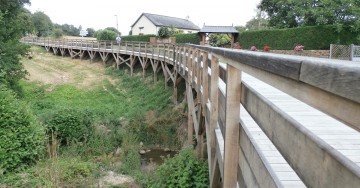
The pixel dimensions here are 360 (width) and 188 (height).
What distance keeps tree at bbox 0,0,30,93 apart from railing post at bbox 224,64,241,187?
38.3ft

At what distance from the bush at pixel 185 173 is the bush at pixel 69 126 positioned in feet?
18.3

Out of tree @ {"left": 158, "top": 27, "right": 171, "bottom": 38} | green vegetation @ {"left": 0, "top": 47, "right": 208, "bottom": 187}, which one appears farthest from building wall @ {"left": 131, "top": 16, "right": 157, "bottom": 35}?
green vegetation @ {"left": 0, "top": 47, "right": 208, "bottom": 187}

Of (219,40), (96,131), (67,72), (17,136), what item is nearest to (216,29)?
(219,40)

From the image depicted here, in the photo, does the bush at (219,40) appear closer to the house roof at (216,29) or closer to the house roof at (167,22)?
the house roof at (216,29)

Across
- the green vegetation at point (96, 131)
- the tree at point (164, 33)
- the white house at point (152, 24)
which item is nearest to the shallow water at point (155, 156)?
the green vegetation at point (96, 131)

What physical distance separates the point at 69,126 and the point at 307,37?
1449 cm

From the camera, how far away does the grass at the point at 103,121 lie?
7.06 meters

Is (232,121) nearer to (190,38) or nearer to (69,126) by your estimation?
(69,126)

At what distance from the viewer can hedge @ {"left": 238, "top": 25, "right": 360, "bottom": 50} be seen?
1673 centimetres

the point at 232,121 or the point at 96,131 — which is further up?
the point at 232,121

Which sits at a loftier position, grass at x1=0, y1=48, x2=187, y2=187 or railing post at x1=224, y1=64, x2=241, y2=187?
railing post at x1=224, y1=64, x2=241, y2=187

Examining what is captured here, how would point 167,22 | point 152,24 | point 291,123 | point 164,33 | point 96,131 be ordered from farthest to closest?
point 167,22 → point 152,24 → point 164,33 → point 96,131 → point 291,123

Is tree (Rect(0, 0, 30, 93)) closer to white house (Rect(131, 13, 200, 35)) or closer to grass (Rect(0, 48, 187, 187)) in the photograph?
grass (Rect(0, 48, 187, 187))

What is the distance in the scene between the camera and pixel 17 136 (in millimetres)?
7539
